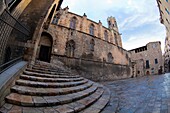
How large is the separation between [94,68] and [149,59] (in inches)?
887

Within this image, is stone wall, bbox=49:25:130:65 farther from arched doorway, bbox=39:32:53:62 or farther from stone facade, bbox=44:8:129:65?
arched doorway, bbox=39:32:53:62

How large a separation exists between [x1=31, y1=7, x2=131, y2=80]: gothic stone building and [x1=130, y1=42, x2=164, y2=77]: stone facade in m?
10.5

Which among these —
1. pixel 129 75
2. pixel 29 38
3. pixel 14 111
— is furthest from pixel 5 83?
pixel 129 75

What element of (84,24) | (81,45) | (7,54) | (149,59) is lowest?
(7,54)

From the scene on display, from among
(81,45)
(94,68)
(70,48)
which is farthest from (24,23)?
(94,68)

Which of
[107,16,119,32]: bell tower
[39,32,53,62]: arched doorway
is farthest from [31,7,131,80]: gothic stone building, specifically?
[107,16,119,32]: bell tower

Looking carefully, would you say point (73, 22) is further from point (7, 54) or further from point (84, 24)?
point (7, 54)

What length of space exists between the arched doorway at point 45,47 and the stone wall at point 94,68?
1354 millimetres

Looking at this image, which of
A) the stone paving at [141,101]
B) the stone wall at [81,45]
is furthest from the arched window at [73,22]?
the stone paving at [141,101]

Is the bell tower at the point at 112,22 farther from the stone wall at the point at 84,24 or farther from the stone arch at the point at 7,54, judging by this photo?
the stone arch at the point at 7,54

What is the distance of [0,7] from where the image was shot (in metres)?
3.00

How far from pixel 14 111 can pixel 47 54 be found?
10.7 m

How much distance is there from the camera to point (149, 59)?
94.3ft

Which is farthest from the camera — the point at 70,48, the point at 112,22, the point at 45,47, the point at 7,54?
Answer: the point at 112,22
